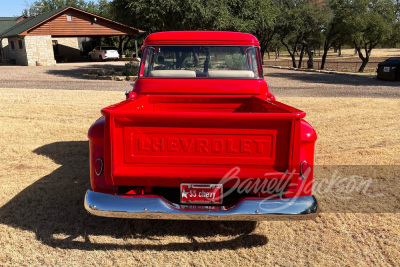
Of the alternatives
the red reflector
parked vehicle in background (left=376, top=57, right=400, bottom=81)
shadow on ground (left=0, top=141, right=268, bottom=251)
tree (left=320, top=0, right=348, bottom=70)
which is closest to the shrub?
parked vehicle in background (left=376, top=57, right=400, bottom=81)

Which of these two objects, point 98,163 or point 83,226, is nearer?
point 98,163

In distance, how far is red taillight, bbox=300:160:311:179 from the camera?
3.20 meters

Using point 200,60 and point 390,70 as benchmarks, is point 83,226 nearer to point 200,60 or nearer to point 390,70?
point 200,60

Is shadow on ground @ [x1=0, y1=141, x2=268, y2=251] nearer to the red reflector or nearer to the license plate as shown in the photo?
the license plate

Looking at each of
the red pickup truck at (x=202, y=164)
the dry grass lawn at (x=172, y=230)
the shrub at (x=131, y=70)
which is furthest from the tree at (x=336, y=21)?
the red pickup truck at (x=202, y=164)

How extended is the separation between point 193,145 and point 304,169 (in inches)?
40.8

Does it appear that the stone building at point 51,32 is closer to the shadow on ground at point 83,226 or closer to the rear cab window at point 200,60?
the rear cab window at point 200,60

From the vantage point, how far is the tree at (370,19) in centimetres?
2711

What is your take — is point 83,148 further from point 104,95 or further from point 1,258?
point 104,95

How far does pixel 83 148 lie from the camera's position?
21.5 feet

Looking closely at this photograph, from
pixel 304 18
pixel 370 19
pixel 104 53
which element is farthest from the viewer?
pixel 104 53

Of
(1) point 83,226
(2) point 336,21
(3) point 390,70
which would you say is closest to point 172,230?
(1) point 83,226

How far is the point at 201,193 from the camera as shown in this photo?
3.17 metres

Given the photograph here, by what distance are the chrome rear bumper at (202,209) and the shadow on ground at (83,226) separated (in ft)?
1.88
